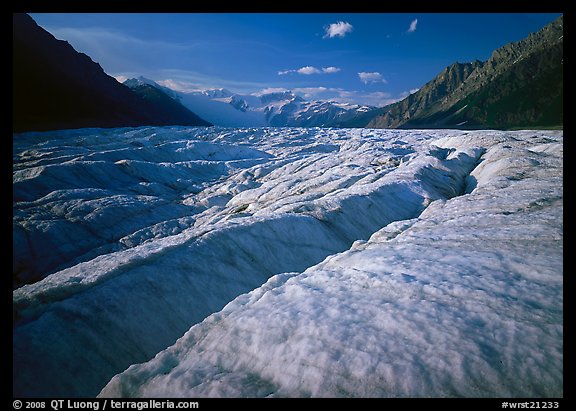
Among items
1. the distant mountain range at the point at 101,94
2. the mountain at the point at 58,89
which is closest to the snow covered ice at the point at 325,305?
the distant mountain range at the point at 101,94

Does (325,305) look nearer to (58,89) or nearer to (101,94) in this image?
(58,89)

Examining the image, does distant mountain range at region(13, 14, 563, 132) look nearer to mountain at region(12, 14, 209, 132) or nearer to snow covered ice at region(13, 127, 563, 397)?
mountain at region(12, 14, 209, 132)

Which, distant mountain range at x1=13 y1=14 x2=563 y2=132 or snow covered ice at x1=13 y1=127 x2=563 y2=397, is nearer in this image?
snow covered ice at x1=13 y1=127 x2=563 y2=397

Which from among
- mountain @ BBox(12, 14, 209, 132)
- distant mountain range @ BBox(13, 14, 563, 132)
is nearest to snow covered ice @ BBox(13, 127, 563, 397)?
distant mountain range @ BBox(13, 14, 563, 132)

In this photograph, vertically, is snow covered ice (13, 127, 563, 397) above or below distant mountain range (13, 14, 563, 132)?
below

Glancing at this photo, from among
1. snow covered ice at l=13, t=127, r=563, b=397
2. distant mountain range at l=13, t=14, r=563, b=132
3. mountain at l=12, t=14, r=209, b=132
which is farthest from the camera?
distant mountain range at l=13, t=14, r=563, b=132

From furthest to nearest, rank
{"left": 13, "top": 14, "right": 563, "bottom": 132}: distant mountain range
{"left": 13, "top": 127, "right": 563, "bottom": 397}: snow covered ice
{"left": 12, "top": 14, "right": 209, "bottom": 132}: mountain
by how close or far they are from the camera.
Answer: {"left": 13, "top": 14, "right": 563, "bottom": 132}: distant mountain range → {"left": 12, "top": 14, "right": 209, "bottom": 132}: mountain → {"left": 13, "top": 127, "right": 563, "bottom": 397}: snow covered ice
